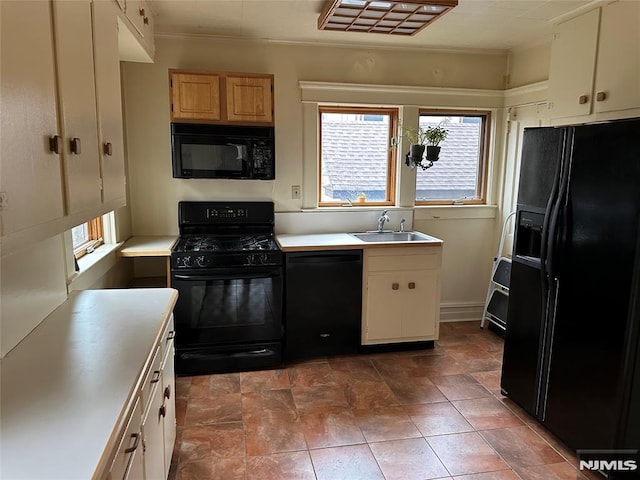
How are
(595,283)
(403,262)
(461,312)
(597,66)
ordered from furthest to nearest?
(461,312), (403,262), (597,66), (595,283)

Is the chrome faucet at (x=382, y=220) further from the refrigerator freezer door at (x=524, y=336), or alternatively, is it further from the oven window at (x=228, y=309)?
the refrigerator freezer door at (x=524, y=336)

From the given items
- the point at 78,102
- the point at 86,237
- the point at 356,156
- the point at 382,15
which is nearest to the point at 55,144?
the point at 78,102

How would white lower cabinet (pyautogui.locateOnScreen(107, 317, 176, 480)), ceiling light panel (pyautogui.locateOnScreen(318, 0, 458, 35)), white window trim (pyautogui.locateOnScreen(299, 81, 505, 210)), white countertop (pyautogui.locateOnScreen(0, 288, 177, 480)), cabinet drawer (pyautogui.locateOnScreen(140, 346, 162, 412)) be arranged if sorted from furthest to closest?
white window trim (pyautogui.locateOnScreen(299, 81, 505, 210)) < ceiling light panel (pyautogui.locateOnScreen(318, 0, 458, 35)) < cabinet drawer (pyautogui.locateOnScreen(140, 346, 162, 412)) < white lower cabinet (pyautogui.locateOnScreen(107, 317, 176, 480)) < white countertop (pyautogui.locateOnScreen(0, 288, 177, 480))

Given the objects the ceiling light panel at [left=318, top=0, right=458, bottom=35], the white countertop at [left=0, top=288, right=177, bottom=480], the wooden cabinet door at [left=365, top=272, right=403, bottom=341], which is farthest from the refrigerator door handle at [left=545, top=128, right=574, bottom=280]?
the white countertop at [left=0, top=288, right=177, bottom=480]

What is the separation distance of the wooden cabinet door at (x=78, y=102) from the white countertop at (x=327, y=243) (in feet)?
5.58

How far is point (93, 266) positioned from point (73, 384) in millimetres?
1365

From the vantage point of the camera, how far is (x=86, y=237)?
274cm

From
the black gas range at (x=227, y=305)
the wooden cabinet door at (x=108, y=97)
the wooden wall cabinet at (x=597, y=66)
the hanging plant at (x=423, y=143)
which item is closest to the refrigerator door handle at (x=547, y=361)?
the wooden wall cabinet at (x=597, y=66)

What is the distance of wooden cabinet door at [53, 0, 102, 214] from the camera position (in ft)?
4.28

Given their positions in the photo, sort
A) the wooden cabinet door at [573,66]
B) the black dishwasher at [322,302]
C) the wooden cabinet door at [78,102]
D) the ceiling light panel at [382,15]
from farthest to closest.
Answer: the black dishwasher at [322,302], the wooden cabinet door at [573,66], the ceiling light panel at [382,15], the wooden cabinet door at [78,102]

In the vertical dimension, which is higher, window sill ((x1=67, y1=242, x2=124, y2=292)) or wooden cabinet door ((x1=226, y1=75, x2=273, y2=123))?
wooden cabinet door ((x1=226, y1=75, x2=273, y2=123))

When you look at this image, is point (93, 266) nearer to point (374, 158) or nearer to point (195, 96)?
point (195, 96)

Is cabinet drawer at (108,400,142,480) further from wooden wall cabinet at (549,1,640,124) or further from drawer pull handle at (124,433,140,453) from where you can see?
wooden wall cabinet at (549,1,640,124)

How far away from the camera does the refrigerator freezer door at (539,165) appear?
2.31 metres
